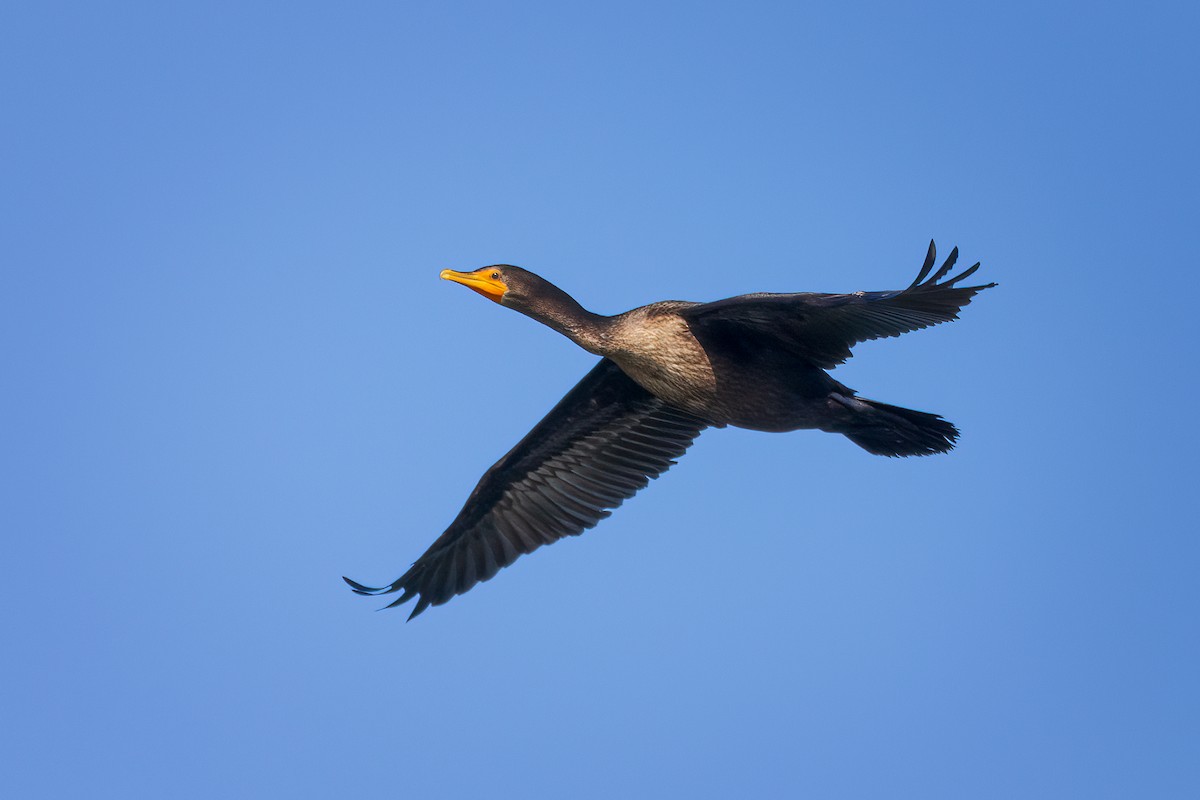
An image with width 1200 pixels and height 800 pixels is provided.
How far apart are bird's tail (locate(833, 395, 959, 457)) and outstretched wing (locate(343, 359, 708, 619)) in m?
1.31

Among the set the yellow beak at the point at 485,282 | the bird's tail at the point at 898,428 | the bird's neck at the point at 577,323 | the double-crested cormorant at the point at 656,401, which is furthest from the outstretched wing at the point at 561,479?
the bird's tail at the point at 898,428

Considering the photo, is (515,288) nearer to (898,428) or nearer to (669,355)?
(669,355)

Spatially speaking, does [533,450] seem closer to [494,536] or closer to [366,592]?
[494,536]

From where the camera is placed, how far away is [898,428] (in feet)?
27.6

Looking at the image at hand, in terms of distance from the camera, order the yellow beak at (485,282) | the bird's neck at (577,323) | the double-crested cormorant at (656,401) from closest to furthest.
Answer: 1. the double-crested cormorant at (656,401)
2. the bird's neck at (577,323)
3. the yellow beak at (485,282)

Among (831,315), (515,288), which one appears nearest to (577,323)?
(515,288)

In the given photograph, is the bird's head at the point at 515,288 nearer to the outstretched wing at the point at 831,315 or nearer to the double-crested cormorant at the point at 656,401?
the double-crested cormorant at the point at 656,401

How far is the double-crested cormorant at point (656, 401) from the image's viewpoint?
→ 787 centimetres

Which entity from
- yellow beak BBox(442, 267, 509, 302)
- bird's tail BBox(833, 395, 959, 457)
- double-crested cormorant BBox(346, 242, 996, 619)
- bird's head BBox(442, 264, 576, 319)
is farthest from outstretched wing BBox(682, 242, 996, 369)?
yellow beak BBox(442, 267, 509, 302)

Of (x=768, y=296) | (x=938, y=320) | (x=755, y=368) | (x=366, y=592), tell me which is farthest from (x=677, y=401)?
(x=366, y=592)

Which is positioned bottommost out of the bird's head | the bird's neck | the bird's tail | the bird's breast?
the bird's tail

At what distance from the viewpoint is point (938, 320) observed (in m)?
7.49

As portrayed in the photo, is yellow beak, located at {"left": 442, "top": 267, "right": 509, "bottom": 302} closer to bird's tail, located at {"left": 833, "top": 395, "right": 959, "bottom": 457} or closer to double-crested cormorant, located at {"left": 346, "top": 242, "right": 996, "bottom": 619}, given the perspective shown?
double-crested cormorant, located at {"left": 346, "top": 242, "right": 996, "bottom": 619}

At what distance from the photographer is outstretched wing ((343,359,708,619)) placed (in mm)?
9453
